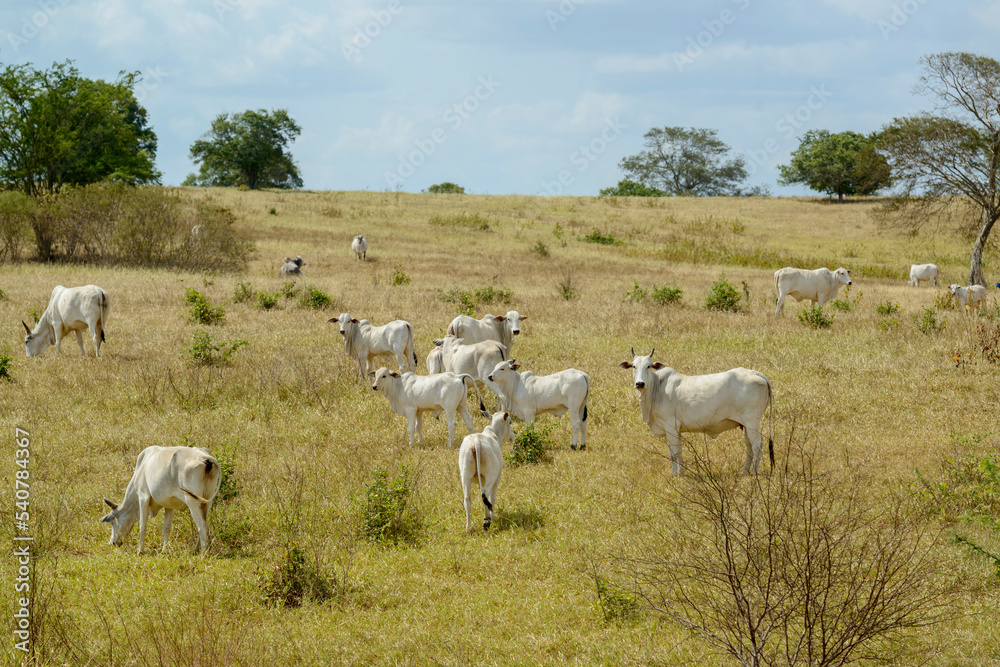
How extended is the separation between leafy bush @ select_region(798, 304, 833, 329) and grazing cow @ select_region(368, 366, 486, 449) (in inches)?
426

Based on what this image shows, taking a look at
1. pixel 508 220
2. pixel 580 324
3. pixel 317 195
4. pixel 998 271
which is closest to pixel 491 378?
pixel 580 324

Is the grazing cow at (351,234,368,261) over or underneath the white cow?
over

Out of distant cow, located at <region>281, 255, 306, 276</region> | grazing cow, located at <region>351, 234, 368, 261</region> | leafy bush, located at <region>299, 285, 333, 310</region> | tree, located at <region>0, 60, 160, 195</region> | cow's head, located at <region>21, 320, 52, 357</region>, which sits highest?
tree, located at <region>0, 60, 160, 195</region>

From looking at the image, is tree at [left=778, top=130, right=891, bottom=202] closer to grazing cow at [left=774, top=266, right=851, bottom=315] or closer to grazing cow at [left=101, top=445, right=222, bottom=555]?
grazing cow at [left=774, top=266, right=851, bottom=315]

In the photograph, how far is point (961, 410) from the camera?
11250mm

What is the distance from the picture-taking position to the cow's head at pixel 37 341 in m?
15.4

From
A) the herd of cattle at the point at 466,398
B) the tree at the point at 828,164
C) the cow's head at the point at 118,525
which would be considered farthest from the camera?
the tree at the point at 828,164

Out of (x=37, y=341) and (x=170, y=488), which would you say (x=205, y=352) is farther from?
(x=170, y=488)

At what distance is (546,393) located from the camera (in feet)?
36.0

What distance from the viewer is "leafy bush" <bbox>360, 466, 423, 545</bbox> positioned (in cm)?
773

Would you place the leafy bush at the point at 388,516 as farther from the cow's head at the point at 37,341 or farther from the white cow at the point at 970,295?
the white cow at the point at 970,295

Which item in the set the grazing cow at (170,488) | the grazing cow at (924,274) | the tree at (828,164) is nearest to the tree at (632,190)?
the tree at (828,164)

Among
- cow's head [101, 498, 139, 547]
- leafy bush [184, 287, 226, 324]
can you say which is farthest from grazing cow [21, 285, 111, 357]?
cow's head [101, 498, 139, 547]

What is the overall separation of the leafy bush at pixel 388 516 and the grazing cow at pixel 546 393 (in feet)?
10.6
